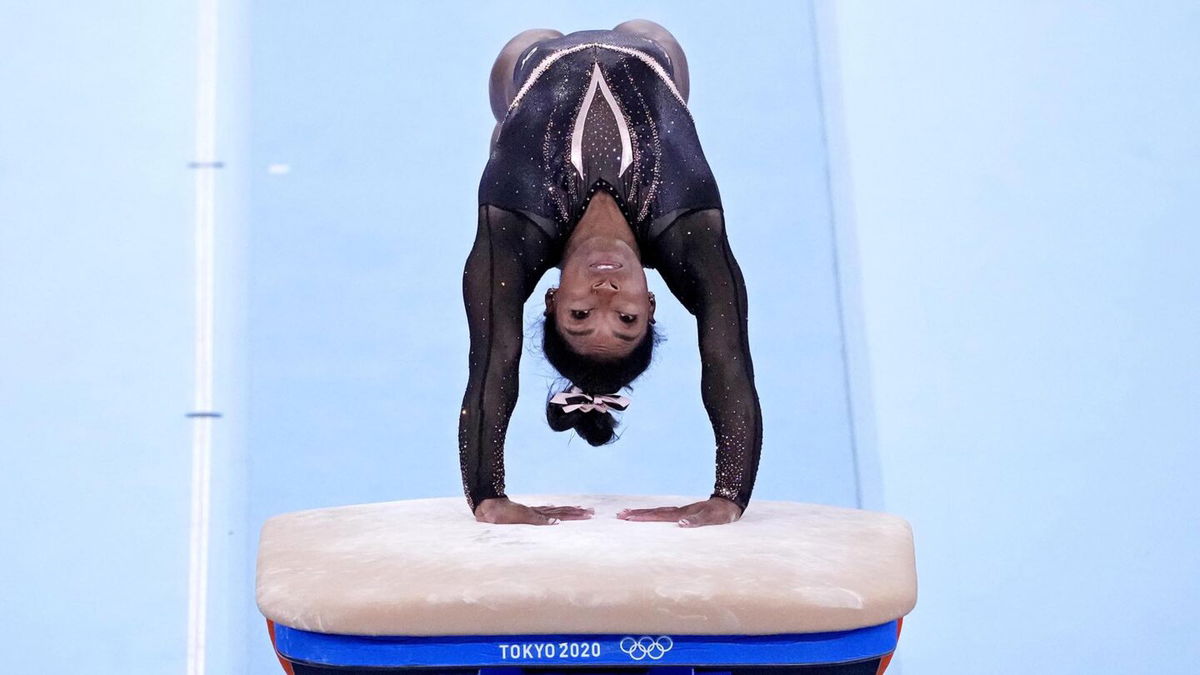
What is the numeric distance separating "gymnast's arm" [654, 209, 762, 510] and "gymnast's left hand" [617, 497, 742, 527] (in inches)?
1.2

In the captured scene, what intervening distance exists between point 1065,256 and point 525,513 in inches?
107

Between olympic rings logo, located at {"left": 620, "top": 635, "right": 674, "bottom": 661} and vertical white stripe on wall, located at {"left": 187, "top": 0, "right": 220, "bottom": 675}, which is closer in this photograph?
olympic rings logo, located at {"left": 620, "top": 635, "right": 674, "bottom": 661}

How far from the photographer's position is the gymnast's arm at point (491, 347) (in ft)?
7.68

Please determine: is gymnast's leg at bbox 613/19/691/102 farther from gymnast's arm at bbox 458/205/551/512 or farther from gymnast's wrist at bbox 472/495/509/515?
gymnast's wrist at bbox 472/495/509/515

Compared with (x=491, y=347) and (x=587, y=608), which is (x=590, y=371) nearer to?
(x=491, y=347)

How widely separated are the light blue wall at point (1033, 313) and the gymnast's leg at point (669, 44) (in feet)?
3.94

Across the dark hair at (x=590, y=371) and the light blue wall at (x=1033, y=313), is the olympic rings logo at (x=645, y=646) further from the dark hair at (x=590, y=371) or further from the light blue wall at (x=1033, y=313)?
the light blue wall at (x=1033, y=313)

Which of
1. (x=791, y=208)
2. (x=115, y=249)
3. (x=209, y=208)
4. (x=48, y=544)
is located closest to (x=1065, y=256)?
(x=791, y=208)

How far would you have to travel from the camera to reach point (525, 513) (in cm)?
231

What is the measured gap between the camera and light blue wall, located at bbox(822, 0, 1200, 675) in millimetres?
4012

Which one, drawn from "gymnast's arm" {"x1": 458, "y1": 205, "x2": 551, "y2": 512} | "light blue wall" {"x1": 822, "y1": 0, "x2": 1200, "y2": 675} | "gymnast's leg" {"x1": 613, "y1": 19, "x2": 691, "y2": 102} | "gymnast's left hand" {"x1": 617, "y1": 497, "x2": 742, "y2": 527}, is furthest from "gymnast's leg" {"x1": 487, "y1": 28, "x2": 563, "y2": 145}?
"light blue wall" {"x1": 822, "y1": 0, "x2": 1200, "y2": 675}

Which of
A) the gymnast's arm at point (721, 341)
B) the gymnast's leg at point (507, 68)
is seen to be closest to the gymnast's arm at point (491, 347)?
the gymnast's arm at point (721, 341)

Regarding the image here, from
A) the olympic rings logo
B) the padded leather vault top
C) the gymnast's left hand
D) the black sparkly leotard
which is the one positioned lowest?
the olympic rings logo

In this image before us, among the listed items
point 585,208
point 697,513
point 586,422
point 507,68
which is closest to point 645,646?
point 697,513
